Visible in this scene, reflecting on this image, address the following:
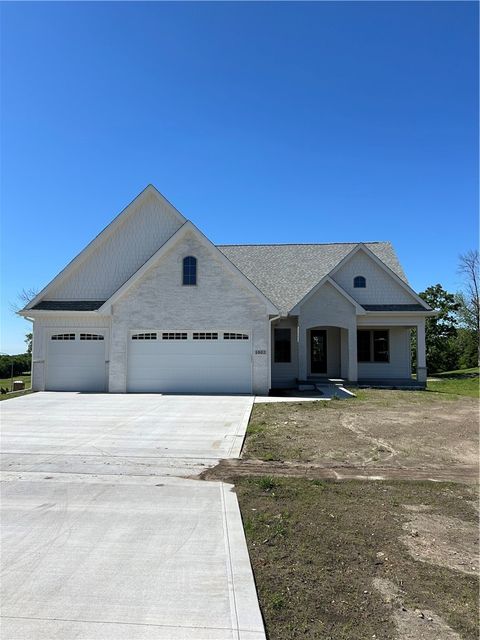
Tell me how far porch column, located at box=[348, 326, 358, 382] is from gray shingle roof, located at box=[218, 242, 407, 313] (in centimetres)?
289

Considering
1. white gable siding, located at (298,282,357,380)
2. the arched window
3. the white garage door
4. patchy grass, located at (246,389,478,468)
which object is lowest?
patchy grass, located at (246,389,478,468)

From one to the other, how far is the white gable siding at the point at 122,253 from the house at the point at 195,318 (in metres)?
0.05

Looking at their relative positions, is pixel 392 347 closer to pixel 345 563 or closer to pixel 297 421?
pixel 297 421

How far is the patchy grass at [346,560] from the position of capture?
118 inches

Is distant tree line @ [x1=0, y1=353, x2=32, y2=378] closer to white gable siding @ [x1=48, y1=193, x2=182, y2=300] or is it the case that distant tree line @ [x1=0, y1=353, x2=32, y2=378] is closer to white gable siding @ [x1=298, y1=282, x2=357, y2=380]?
white gable siding @ [x1=48, y1=193, x2=182, y2=300]

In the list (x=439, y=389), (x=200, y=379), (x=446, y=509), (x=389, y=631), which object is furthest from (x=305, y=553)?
(x=439, y=389)

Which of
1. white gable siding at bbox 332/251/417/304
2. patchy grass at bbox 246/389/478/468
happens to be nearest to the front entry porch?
white gable siding at bbox 332/251/417/304

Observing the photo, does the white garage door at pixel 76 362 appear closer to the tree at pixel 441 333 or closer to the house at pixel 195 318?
the house at pixel 195 318

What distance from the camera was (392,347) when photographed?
2141 cm

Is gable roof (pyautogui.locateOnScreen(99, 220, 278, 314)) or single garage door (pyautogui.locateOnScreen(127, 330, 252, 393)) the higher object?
gable roof (pyautogui.locateOnScreen(99, 220, 278, 314))

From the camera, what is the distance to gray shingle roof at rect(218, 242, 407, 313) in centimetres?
2048

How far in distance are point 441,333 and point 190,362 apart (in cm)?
2425

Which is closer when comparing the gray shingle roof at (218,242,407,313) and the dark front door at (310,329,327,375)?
the gray shingle roof at (218,242,407,313)

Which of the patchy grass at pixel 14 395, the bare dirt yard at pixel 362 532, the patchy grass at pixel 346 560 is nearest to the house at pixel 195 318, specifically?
the patchy grass at pixel 14 395
